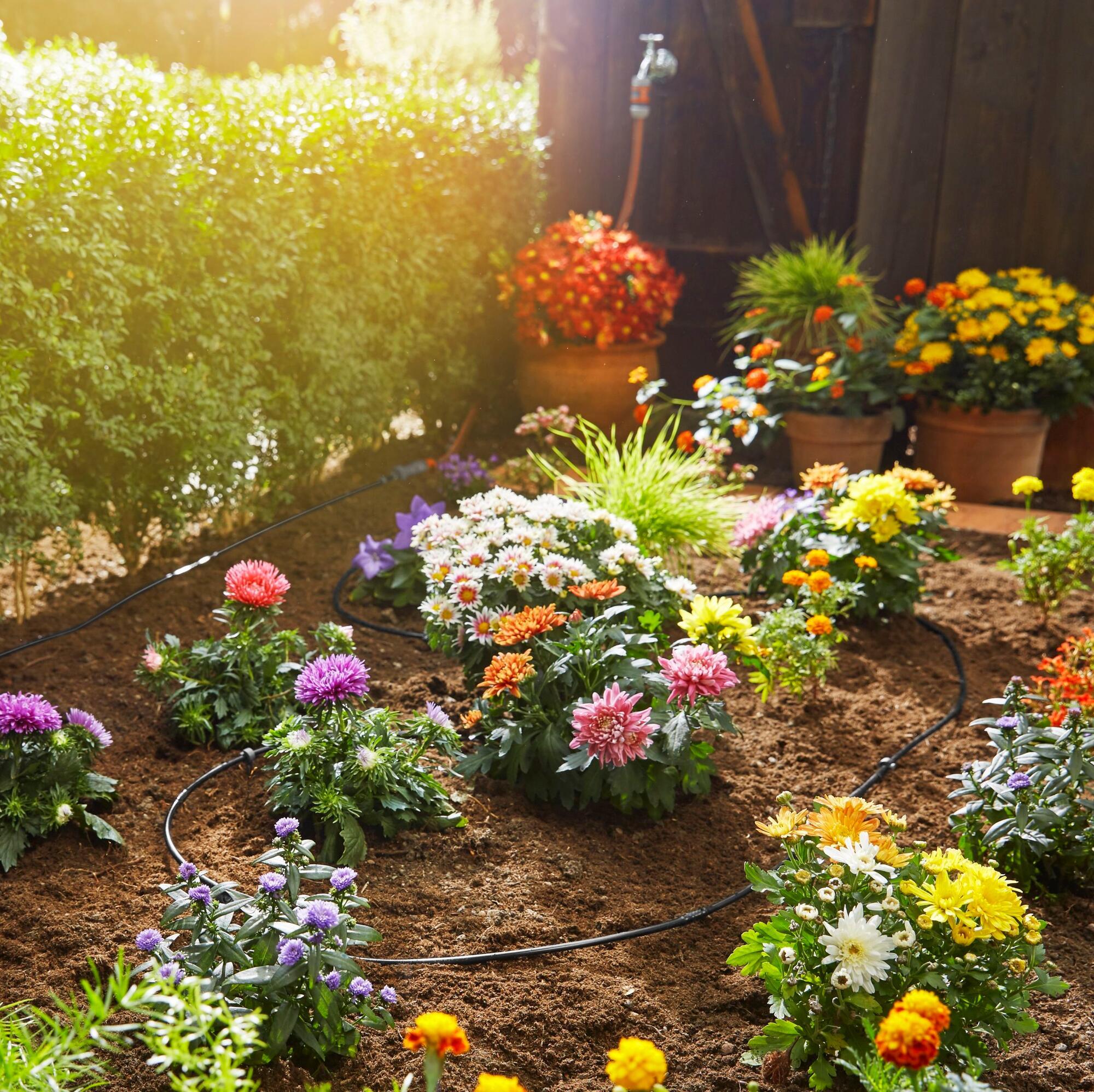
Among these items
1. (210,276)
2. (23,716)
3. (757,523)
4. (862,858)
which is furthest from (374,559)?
(862,858)

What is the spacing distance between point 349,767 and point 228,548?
1750 millimetres

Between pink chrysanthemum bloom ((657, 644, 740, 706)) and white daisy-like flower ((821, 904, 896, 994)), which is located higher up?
pink chrysanthemum bloom ((657, 644, 740, 706))

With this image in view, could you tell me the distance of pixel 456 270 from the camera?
16.3 feet

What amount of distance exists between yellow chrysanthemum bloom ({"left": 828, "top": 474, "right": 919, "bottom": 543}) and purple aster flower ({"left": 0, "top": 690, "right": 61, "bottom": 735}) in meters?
2.09

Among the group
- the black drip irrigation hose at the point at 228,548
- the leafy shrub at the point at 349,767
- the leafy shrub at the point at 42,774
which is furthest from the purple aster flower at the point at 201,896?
the black drip irrigation hose at the point at 228,548

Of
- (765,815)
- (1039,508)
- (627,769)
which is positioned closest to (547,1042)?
(627,769)

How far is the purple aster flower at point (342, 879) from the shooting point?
1603 mm

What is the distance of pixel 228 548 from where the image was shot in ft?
12.2

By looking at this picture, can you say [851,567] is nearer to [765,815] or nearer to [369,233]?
[765,815]

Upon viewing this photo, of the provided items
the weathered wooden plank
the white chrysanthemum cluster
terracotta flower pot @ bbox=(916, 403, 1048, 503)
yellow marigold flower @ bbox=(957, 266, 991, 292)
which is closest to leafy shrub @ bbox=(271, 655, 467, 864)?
the white chrysanthemum cluster

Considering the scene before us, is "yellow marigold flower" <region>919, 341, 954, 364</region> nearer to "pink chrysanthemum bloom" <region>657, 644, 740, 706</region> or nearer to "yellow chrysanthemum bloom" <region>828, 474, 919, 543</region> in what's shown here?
"yellow chrysanthemum bloom" <region>828, 474, 919, 543</region>

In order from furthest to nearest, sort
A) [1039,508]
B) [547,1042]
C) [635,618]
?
[1039,508] < [635,618] < [547,1042]

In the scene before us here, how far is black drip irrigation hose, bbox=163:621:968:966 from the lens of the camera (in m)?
1.91

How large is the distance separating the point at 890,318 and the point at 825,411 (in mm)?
818
